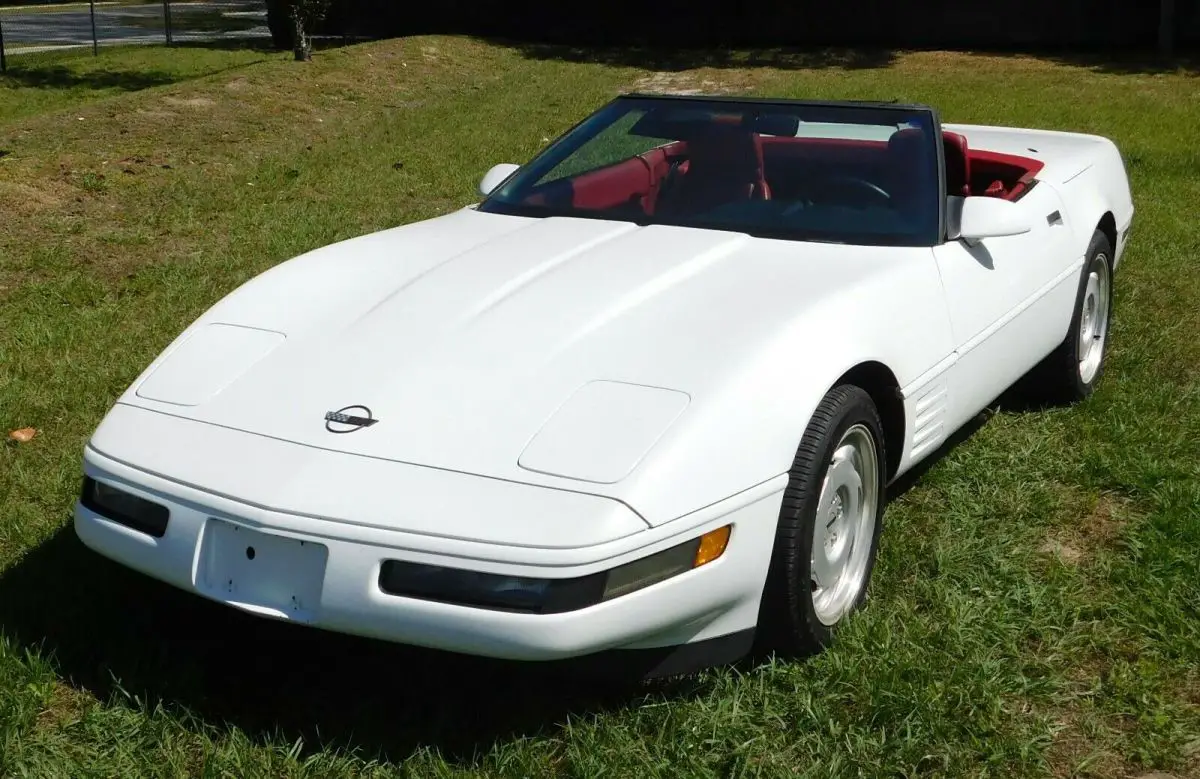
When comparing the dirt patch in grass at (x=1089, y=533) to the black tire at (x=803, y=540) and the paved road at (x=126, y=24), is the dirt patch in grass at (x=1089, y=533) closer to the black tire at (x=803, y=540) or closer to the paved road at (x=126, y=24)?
the black tire at (x=803, y=540)

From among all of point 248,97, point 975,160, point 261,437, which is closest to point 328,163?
point 248,97

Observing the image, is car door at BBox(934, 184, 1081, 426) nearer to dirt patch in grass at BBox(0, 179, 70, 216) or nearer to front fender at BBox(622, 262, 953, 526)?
front fender at BBox(622, 262, 953, 526)

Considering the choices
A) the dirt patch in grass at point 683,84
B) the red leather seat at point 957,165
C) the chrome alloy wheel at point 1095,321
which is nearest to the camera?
the red leather seat at point 957,165

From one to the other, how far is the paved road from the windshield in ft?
68.2

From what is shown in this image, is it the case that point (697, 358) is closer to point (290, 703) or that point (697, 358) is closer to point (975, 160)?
point (290, 703)

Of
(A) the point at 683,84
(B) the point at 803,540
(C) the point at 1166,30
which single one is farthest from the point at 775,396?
(C) the point at 1166,30

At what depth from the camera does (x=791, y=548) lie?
275 cm

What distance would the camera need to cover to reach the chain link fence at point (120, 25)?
77.9 ft

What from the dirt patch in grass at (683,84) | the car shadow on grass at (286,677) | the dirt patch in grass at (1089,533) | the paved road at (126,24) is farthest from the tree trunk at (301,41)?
the dirt patch in grass at (1089,533)

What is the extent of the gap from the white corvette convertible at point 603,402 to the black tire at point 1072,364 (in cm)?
39

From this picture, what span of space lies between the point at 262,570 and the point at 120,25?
3192 centimetres

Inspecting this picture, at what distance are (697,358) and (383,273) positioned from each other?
1.11 m

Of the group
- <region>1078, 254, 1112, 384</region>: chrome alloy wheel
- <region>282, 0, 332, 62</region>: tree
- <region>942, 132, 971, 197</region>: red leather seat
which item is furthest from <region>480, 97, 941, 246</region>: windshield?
<region>282, 0, 332, 62</region>: tree

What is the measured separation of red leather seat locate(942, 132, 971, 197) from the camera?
4574 millimetres
